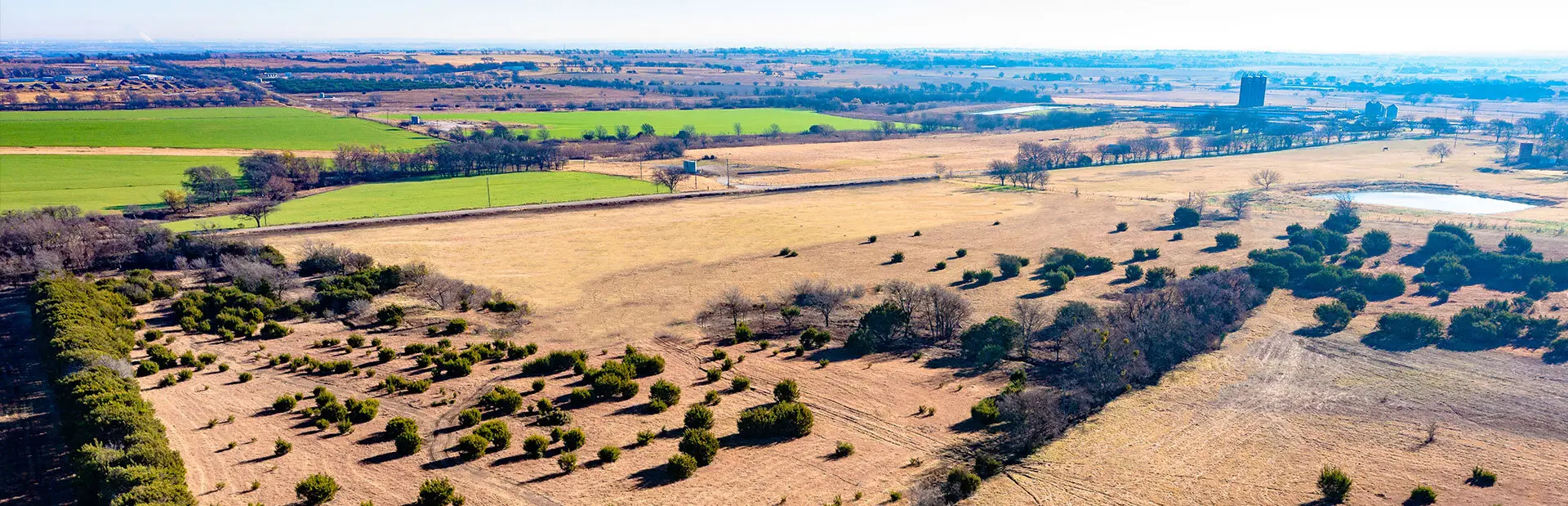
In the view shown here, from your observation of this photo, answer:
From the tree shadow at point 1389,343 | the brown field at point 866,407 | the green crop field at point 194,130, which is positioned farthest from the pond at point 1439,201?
the green crop field at point 194,130

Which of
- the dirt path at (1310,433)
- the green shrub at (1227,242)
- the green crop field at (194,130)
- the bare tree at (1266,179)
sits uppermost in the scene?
the green crop field at (194,130)

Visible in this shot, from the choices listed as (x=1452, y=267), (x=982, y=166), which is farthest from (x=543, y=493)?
(x=982, y=166)

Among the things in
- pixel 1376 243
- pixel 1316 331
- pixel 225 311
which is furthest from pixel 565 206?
pixel 1376 243

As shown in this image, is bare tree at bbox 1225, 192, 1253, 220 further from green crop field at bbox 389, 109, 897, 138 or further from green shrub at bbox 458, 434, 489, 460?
green crop field at bbox 389, 109, 897, 138

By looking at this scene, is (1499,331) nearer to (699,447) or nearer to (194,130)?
(699,447)

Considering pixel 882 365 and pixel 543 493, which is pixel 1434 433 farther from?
pixel 543 493

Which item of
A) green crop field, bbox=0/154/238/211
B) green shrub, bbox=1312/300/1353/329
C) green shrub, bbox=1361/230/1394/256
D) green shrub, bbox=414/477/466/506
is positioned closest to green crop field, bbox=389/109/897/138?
green crop field, bbox=0/154/238/211

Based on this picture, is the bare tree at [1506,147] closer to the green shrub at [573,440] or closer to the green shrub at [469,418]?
the green shrub at [573,440]
